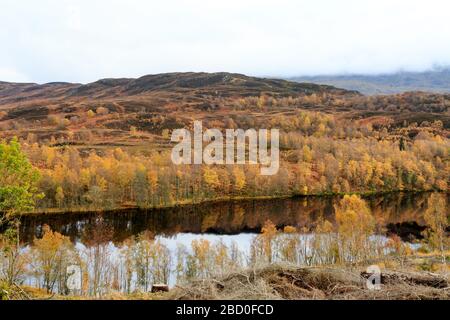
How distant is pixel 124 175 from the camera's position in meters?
82.2

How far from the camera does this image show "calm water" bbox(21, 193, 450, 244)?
201 feet

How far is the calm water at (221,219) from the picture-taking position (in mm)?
61281

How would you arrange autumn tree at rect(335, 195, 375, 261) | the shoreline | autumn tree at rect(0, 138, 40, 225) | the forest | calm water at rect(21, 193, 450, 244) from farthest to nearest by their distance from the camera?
the shoreline < calm water at rect(21, 193, 450, 244) < autumn tree at rect(335, 195, 375, 261) < the forest < autumn tree at rect(0, 138, 40, 225)

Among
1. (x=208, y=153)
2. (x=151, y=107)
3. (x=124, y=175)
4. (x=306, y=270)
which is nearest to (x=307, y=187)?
(x=208, y=153)

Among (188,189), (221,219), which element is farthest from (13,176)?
(188,189)

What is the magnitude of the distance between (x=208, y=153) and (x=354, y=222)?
63.0 meters

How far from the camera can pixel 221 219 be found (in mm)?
A: 71938

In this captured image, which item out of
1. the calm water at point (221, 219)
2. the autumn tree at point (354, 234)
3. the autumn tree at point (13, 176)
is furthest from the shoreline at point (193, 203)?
the autumn tree at point (13, 176)

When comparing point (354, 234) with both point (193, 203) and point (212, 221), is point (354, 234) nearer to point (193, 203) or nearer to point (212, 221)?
point (212, 221)

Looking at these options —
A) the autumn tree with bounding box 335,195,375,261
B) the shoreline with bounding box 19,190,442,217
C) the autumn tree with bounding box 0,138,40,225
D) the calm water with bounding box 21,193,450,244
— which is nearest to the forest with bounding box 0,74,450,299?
the autumn tree with bounding box 0,138,40,225

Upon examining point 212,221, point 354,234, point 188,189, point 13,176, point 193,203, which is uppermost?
point 13,176

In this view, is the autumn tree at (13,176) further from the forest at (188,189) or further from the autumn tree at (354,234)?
the autumn tree at (354,234)

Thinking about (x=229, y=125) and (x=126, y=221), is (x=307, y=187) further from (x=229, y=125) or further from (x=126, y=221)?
(x=229, y=125)

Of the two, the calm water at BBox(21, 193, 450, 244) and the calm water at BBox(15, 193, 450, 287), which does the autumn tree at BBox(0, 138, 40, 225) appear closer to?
the calm water at BBox(15, 193, 450, 287)
